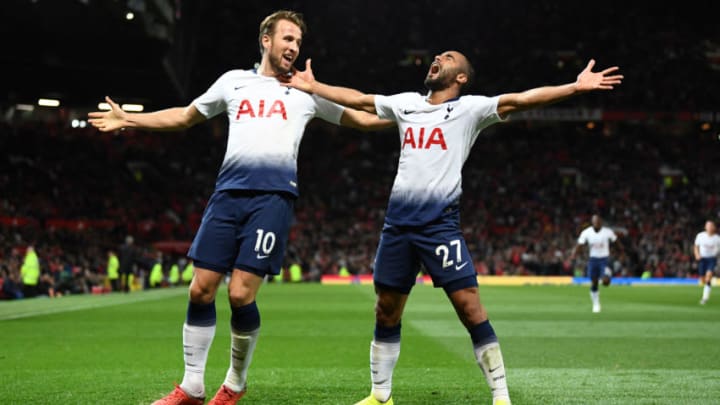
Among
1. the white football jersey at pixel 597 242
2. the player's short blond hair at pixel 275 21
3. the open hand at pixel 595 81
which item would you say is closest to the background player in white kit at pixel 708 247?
the white football jersey at pixel 597 242

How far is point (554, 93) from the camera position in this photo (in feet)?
19.3

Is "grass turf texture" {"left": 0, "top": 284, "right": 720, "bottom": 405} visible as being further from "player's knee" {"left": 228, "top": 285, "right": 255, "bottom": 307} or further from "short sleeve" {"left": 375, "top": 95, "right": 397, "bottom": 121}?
"short sleeve" {"left": 375, "top": 95, "right": 397, "bottom": 121}

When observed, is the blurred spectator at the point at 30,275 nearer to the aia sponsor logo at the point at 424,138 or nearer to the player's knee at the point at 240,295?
the player's knee at the point at 240,295

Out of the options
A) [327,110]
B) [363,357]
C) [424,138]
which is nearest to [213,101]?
[327,110]

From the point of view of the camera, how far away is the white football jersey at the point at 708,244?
24.2m

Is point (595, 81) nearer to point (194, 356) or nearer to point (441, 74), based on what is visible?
point (441, 74)

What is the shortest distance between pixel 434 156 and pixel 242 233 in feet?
4.65

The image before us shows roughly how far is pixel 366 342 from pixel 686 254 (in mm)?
35711

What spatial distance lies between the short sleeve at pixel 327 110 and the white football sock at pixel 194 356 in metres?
1.77

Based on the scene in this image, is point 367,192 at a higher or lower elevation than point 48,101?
lower

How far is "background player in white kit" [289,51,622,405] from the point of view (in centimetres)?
607

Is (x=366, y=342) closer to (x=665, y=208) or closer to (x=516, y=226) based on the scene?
(x=516, y=226)

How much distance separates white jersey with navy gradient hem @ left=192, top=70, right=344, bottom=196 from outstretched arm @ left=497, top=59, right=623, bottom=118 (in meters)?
1.41

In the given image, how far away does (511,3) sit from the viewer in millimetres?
56688
